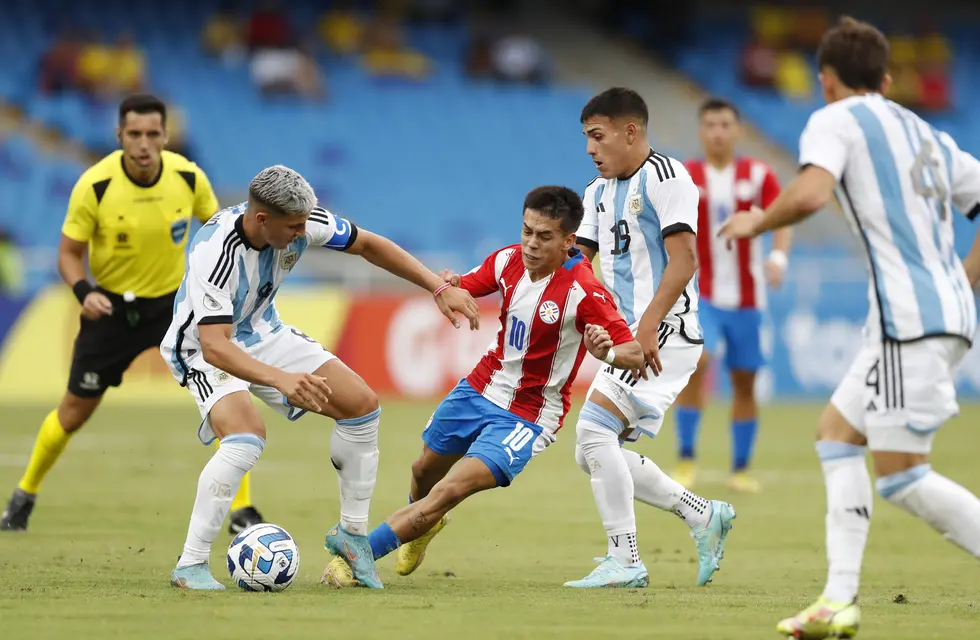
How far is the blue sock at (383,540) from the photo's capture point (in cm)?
670

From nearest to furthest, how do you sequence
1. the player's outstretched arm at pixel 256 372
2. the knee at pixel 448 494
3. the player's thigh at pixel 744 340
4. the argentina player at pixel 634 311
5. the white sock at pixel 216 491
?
1. the player's outstretched arm at pixel 256 372
2. the white sock at pixel 216 491
3. the knee at pixel 448 494
4. the argentina player at pixel 634 311
5. the player's thigh at pixel 744 340

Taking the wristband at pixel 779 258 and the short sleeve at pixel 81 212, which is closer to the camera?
the short sleeve at pixel 81 212

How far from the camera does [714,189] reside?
11430 mm

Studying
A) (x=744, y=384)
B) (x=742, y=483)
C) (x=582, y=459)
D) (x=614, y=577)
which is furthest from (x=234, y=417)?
(x=744, y=384)

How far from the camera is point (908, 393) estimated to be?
506 centimetres

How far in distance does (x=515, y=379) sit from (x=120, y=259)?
10.7 ft

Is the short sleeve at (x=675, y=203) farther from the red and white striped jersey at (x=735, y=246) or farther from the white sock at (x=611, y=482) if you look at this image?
the red and white striped jersey at (x=735, y=246)

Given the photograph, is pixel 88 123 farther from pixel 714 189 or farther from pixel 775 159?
pixel 714 189

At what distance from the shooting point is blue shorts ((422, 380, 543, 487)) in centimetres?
672

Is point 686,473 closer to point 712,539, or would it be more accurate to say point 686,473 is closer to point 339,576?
point 712,539

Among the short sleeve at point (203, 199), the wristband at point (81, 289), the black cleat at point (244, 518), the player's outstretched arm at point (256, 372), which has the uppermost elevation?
the short sleeve at point (203, 199)

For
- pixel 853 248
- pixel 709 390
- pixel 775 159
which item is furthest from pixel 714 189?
pixel 775 159

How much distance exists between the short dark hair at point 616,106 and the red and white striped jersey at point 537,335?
0.71 meters

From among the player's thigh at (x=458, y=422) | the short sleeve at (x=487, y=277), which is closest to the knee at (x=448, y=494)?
the player's thigh at (x=458, y=422)
